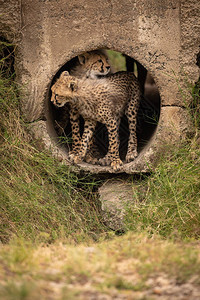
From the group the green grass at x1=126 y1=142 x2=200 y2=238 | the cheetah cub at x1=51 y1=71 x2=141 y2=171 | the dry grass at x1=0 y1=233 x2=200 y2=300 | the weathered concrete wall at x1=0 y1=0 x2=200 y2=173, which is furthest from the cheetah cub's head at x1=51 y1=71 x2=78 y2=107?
the dry grass at x1=0 y1=233 x2=200 y2=300

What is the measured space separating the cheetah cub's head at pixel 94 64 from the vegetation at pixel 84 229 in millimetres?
1003

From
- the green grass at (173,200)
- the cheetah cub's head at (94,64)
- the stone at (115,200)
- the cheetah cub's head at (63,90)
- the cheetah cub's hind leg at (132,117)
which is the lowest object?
the stone at (115,200)

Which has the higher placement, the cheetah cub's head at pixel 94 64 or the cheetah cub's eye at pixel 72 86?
the cheetah cub's head at pixel 94 64

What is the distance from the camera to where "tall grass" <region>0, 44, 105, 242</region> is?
4.62 metres

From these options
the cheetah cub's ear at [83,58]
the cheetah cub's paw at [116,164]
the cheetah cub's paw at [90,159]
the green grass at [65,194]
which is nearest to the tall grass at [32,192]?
the green grass at [65,194]

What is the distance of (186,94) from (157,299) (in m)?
2.94

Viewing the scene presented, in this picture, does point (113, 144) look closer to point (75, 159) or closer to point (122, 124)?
point (75, 159)

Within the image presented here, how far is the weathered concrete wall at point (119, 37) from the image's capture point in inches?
196

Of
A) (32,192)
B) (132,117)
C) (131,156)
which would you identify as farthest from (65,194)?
(132,117)

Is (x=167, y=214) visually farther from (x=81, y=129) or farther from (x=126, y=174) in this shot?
(x=81, y=129)

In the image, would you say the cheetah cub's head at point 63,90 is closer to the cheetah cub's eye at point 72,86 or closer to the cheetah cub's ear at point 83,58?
the cheetah cub's eye at point 72,86

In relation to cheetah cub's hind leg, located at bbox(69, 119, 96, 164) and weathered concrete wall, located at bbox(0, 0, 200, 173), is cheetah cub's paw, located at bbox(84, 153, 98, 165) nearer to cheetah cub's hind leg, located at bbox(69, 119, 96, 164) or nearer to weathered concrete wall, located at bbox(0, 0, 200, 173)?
cheetah cub's hind leg, located at bbox(69, 119, 96, 164)

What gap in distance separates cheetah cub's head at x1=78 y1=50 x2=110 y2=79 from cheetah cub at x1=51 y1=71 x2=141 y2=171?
13cm

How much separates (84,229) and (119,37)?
2139mm
